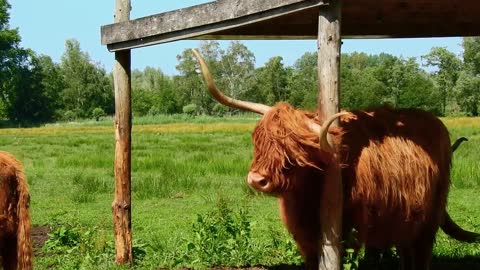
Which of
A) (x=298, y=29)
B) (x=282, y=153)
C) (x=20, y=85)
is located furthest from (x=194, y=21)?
(x=20, y=85)

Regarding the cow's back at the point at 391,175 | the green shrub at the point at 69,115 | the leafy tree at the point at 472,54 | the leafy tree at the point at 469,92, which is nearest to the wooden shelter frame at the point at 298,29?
the cow's back at the point at 391,175

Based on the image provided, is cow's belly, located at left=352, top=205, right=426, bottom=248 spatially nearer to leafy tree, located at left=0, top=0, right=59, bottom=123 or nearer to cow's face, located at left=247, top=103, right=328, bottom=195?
cow's face, located at left=247, top=103, right=328, bottom=195

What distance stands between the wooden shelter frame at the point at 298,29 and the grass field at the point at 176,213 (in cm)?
81

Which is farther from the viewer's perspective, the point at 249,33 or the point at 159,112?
the point at 159,112

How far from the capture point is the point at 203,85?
198 ft

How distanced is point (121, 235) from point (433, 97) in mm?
46678

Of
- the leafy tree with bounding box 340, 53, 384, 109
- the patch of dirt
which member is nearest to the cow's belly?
the patch of dirt

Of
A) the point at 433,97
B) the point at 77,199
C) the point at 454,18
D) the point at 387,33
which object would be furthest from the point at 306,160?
the point at 433,97

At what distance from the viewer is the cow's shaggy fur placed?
5.49 meters

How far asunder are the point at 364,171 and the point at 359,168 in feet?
0.15

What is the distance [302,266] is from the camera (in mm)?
7812

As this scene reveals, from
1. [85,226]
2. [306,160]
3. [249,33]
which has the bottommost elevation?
[85,226]

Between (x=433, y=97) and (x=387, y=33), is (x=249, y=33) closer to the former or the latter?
(x=387, y=33)

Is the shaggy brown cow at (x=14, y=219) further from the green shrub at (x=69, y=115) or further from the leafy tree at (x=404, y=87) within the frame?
the green shrub at (x=69, y=115)
